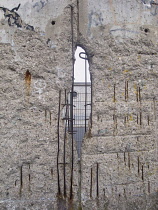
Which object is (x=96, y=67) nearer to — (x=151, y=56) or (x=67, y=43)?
(x=67, y=43)

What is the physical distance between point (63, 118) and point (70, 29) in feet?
3.81

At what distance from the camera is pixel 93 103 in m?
2.88

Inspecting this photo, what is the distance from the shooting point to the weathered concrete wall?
2.70 meters

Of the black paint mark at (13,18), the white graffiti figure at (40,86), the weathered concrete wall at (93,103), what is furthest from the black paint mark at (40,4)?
the white graffiti figure at (40,86)

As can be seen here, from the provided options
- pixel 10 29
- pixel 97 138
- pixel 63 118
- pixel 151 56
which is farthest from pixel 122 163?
pixel 10 29

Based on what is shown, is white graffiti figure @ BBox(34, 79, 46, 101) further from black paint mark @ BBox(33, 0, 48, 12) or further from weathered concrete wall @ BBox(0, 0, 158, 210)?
black paint mark @ BBox(33, 0, 48, 12)

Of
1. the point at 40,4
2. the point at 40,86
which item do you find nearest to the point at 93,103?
the point at 40,86

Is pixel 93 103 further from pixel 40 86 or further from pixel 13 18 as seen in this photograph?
pixel 13 18

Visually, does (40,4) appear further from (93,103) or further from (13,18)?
(93,103)

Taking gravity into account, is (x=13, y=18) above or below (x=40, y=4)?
below

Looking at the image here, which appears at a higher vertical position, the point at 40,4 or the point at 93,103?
the point at 40,4

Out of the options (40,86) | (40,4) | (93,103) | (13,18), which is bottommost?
(93,103)

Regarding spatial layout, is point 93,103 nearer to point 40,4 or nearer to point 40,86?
point 40,86

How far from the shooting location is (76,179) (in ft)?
9.14
